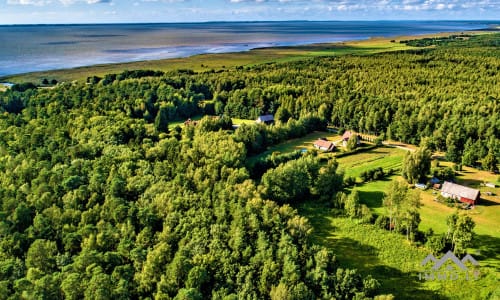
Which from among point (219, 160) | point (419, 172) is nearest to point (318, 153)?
point (419, 172)

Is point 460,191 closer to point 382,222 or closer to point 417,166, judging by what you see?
point 417,166

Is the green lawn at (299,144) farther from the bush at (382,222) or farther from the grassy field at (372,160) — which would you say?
the bush at (382,222)

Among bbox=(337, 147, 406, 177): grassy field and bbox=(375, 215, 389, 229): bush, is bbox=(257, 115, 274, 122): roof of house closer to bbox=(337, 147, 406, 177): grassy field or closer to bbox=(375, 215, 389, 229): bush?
bbox=(337, 147, 406, 177): grassy field

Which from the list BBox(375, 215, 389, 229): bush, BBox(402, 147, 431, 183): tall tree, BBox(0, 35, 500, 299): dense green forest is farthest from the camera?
BBox(402, 147, 431, 183): tall tree

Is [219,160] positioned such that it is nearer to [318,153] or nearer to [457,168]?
[318,153]

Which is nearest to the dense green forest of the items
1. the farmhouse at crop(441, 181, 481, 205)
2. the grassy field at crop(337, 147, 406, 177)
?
the grassy field at crop(337, 147, 406, 177)

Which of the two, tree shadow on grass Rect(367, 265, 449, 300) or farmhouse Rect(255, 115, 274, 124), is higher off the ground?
farmhouse Rect(255, 115, 274, 124)

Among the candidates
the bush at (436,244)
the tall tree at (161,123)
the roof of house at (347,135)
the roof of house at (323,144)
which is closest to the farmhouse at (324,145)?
the roof of house at (323,144)
